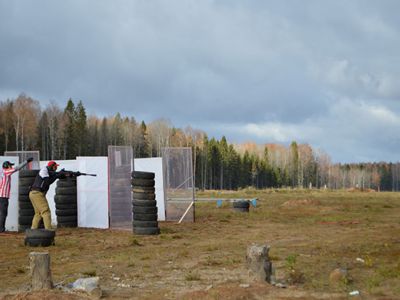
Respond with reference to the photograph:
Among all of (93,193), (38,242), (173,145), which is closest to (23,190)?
(93,193)

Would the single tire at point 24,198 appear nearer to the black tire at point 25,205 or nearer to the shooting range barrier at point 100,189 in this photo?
the black tire at point 25,205

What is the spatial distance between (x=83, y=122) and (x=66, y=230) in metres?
66.0

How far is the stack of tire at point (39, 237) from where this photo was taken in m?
14.2

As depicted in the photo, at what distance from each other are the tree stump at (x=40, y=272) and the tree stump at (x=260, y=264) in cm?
328

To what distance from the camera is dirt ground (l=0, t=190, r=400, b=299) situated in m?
8.70

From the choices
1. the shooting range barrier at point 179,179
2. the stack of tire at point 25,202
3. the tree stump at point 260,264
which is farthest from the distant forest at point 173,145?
the tree stump at point 260,264

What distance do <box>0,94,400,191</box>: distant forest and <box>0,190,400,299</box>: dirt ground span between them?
45.7 m

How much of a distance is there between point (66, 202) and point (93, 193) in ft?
3.16

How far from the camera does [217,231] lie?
18875 mm

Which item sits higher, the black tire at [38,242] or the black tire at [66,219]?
the black tire at [66,219]

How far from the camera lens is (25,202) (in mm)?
18078

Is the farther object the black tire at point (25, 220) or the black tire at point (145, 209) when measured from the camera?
the black tire at point (25, 220)

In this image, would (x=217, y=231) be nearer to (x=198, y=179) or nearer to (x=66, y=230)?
(x=66, y=230)

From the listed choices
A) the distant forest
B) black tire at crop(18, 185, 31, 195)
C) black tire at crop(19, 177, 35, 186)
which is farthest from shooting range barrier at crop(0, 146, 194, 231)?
the distant forest
